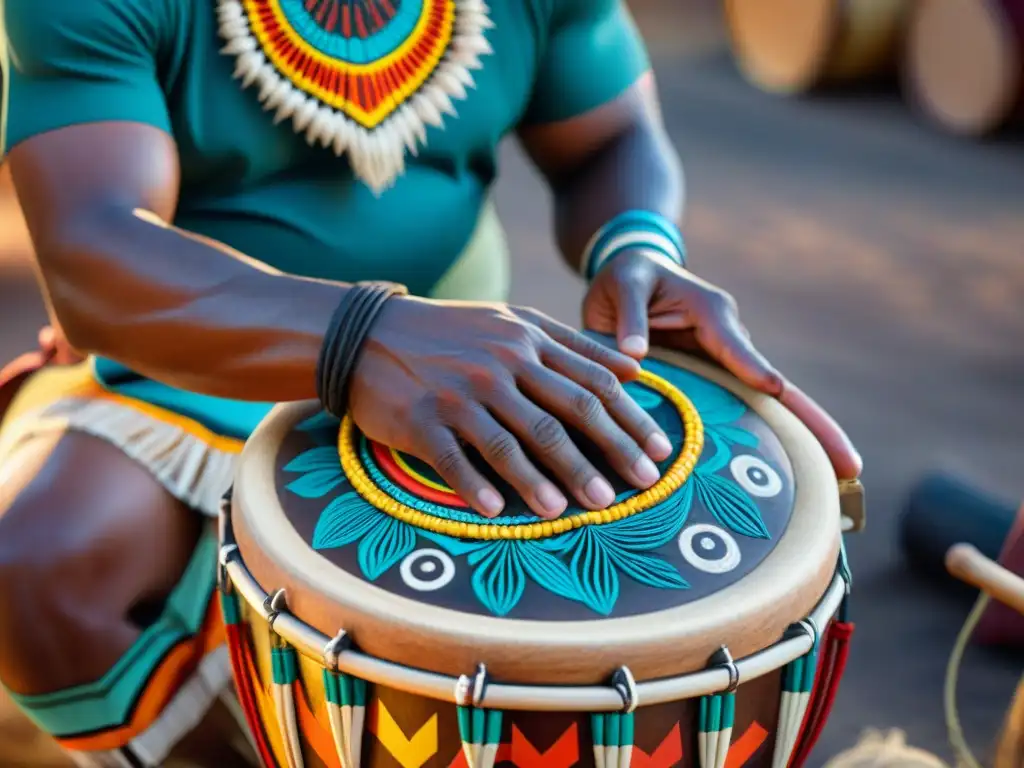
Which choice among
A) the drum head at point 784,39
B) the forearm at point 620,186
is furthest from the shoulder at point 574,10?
the drum head at point 784,39

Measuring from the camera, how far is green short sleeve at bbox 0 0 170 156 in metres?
0.99

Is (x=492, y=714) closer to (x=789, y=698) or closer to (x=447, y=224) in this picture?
(x=789, y=698)

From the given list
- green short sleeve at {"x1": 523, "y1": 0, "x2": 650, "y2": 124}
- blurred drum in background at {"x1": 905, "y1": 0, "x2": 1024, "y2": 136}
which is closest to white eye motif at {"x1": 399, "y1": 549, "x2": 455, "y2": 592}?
green short sleeve at {"x1": 523, "y1": 0, "x2": 650, "y2": 124}

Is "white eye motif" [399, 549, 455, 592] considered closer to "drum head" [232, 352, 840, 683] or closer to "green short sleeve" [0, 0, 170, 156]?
"drum head" [232, 352, 840, 683]

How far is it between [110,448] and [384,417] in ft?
1.30

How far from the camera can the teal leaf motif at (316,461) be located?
91cm

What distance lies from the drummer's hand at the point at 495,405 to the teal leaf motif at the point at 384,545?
52 mm

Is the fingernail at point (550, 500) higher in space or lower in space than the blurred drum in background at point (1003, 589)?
higher

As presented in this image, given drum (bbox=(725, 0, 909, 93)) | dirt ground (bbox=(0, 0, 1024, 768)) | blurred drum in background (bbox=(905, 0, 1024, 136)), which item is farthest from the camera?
drum (bbox=(725, 0, 909, 93))

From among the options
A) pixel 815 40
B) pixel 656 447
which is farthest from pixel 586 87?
pixel 815 40

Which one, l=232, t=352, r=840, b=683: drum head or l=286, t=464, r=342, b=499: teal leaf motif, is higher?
l=232, t=352, r=840, b=683: drum head

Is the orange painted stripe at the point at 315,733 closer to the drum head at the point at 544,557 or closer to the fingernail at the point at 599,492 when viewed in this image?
the drum head at the point at 544,557

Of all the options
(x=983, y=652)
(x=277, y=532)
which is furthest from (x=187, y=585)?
(x=983, y=652)

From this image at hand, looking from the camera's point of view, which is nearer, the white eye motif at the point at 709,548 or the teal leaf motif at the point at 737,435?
the white eye motif at the point at 709,548
